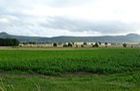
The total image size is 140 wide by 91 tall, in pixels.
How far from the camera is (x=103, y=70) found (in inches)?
1260

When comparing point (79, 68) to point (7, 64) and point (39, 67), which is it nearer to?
point (39, 67)

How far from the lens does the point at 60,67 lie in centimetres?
3222

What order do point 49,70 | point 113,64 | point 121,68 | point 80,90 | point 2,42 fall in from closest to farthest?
point 80,90
point 49,70
point 121,68
point 113,64
point 2,42

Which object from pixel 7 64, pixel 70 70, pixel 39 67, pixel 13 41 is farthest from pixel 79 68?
pixel 13 41

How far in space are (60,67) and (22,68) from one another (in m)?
3.33

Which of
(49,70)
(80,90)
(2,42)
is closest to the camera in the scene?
(80,90)

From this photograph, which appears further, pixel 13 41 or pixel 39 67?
pixel 13 41

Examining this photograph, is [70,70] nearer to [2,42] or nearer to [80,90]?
[80,90]

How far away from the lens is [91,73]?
103 ft

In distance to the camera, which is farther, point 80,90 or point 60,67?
point 60,67

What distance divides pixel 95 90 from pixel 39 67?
17145 mm

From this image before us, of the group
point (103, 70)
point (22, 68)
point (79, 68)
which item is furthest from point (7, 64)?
point (103, 70)

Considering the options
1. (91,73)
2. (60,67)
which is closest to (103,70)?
(91,73)

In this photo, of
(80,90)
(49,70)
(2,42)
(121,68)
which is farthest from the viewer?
(2,42)
